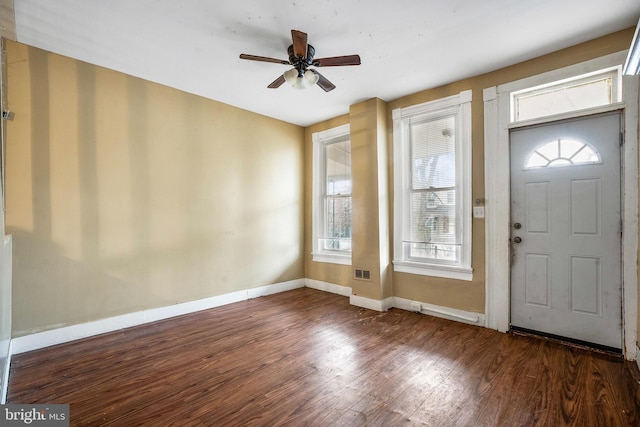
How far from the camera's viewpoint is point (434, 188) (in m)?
3.69

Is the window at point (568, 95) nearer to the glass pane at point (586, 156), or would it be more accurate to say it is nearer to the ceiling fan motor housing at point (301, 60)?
the glass pane at point (586, 156)

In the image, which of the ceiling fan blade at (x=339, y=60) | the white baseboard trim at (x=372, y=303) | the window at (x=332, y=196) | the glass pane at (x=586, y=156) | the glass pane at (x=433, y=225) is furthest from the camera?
the window at (x=332, y=196)

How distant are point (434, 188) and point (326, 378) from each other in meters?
2.58

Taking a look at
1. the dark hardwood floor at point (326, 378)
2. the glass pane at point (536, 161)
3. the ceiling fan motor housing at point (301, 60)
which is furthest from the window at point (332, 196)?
the glass pane at point (536, 161)

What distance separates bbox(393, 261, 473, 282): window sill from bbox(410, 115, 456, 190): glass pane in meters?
1.01

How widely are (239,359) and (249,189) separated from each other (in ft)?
8.38

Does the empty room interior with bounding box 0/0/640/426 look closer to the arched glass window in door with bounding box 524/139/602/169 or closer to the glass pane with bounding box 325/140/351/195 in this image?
the arched glass window in door with bounding box 524/139/602/169

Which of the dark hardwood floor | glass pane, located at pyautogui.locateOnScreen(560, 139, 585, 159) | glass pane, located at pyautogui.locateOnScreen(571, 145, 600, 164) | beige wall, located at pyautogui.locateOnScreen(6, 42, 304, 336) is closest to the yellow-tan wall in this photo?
beige wall, located at pyautogui.locateOnScreen(6, 42, 304, 336)

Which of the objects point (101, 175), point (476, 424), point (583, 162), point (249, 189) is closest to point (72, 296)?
point (101, 175)

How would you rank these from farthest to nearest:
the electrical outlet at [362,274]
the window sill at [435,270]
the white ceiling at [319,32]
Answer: the electrical outlet at [362,274], the window sill at [435,270], the white ceiling at [319,32]

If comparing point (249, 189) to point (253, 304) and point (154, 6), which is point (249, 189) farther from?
point (154, 6)

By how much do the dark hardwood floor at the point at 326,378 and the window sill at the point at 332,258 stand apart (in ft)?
4.73

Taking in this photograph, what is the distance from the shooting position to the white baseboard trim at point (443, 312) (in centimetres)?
327

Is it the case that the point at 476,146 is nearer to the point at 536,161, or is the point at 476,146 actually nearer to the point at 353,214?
the point at 536,161
